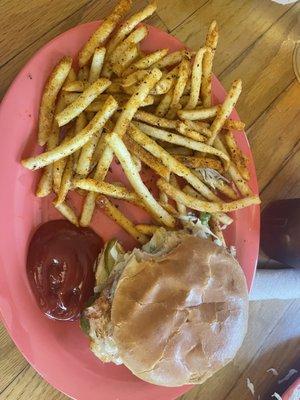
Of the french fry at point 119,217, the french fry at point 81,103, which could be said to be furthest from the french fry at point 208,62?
the french fry at point 119,217

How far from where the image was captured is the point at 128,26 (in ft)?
6.73

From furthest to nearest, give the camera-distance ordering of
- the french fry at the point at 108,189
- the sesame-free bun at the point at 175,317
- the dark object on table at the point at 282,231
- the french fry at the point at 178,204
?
the dark object on table at the point at 282,231, the french fry at the point at 178,204, the french fry at the point at 108,189, the sesame-free bun at the point at 175,317

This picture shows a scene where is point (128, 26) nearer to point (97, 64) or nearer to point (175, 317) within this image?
point (97, 64)

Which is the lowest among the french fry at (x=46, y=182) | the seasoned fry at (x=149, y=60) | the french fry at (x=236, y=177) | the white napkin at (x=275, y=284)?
the white napkin at (x=275, y=284)

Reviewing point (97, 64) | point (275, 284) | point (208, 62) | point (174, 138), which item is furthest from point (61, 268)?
point (275, 284)

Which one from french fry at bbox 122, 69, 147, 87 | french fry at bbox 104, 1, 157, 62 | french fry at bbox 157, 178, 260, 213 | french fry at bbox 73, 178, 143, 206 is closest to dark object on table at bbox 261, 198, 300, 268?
french fry at bbox 157, 178, 260, 213

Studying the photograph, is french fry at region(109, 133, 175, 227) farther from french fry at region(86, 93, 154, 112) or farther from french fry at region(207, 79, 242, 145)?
french fry at region(207, 79, 242, 145)

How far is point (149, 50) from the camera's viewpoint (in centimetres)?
225

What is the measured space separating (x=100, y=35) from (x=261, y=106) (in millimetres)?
973

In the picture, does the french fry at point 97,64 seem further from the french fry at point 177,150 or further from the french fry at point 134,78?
the french fry at point 177,150

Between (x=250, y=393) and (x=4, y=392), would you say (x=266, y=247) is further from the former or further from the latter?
(x=4, y=392)

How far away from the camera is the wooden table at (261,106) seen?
250 cm

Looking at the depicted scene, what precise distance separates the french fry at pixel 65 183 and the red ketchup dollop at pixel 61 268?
0.16m

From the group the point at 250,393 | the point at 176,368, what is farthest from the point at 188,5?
the point at 250,393
